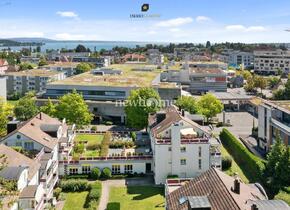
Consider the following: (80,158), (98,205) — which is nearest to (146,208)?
(98,205)

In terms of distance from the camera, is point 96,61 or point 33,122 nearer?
point 33,122

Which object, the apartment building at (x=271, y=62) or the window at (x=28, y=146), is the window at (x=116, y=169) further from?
the apartment building at (x=271, y=62)

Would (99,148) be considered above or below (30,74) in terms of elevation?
below

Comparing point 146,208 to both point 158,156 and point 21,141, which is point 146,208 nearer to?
point 158,156

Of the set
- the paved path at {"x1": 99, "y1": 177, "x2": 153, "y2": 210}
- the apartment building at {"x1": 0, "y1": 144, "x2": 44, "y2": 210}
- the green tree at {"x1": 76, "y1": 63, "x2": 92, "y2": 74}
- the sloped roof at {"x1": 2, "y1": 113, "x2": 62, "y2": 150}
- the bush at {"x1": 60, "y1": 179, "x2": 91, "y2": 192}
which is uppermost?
the green tree at {"x1": 76, "y1": 63, "x2": 92, "y2": 74}

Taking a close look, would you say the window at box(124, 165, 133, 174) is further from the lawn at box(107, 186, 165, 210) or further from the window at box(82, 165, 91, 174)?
the window at box(82, 165, 91, 174)

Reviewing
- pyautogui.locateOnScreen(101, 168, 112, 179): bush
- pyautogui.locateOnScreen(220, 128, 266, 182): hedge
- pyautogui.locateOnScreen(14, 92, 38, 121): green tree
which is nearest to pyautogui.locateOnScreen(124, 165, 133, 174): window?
pyautogui.locateOnScreen(101, 168, 112, 179): bush
